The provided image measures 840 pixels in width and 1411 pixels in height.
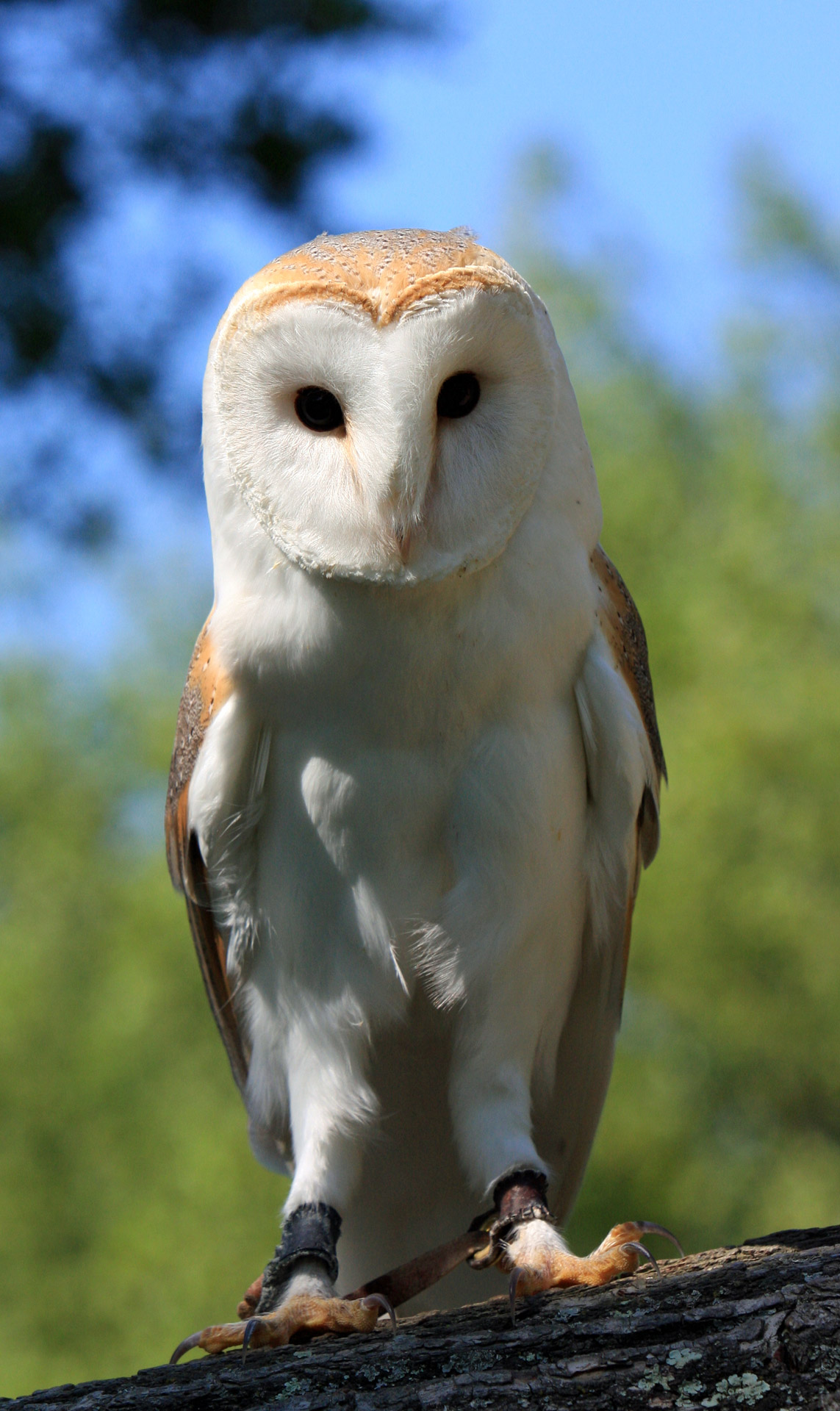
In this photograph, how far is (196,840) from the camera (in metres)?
1.90

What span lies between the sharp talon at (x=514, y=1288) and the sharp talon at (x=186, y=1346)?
1.27 ft

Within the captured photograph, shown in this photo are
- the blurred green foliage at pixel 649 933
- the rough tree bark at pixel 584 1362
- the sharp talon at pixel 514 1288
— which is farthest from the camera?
the blurred green foliage at pixel 649 933

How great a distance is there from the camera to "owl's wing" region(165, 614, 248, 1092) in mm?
1794

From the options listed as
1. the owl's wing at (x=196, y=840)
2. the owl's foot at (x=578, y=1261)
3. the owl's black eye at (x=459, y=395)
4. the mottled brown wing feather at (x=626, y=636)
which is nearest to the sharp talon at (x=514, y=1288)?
the owl's foot at (x=578, y=1261)

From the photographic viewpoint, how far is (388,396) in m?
1.46

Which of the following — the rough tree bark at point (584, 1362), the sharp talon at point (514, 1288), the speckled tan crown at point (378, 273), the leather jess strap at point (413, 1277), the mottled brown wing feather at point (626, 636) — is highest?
the speckled tan crown at point (378, 273)

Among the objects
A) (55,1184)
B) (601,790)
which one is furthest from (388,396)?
(55,1184)

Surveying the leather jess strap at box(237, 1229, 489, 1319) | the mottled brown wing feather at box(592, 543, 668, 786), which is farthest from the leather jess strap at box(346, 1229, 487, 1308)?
the mottled brown wing feather at box(592, 543, 668, 786)

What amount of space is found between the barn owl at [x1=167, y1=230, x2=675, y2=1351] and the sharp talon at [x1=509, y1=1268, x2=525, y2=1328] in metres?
0.02

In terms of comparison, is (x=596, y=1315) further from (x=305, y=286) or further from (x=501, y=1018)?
(x=305, y=286)

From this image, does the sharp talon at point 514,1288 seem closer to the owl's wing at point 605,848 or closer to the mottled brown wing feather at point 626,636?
the owl's wing at point 605,848

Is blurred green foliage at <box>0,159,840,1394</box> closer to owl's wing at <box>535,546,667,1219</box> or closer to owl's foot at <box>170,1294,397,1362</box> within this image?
owl's wing at <box>535,546,667,1219</box>

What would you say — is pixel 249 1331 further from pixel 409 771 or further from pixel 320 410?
pixel 320 410

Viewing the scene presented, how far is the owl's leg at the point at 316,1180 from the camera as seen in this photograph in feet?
5.19
